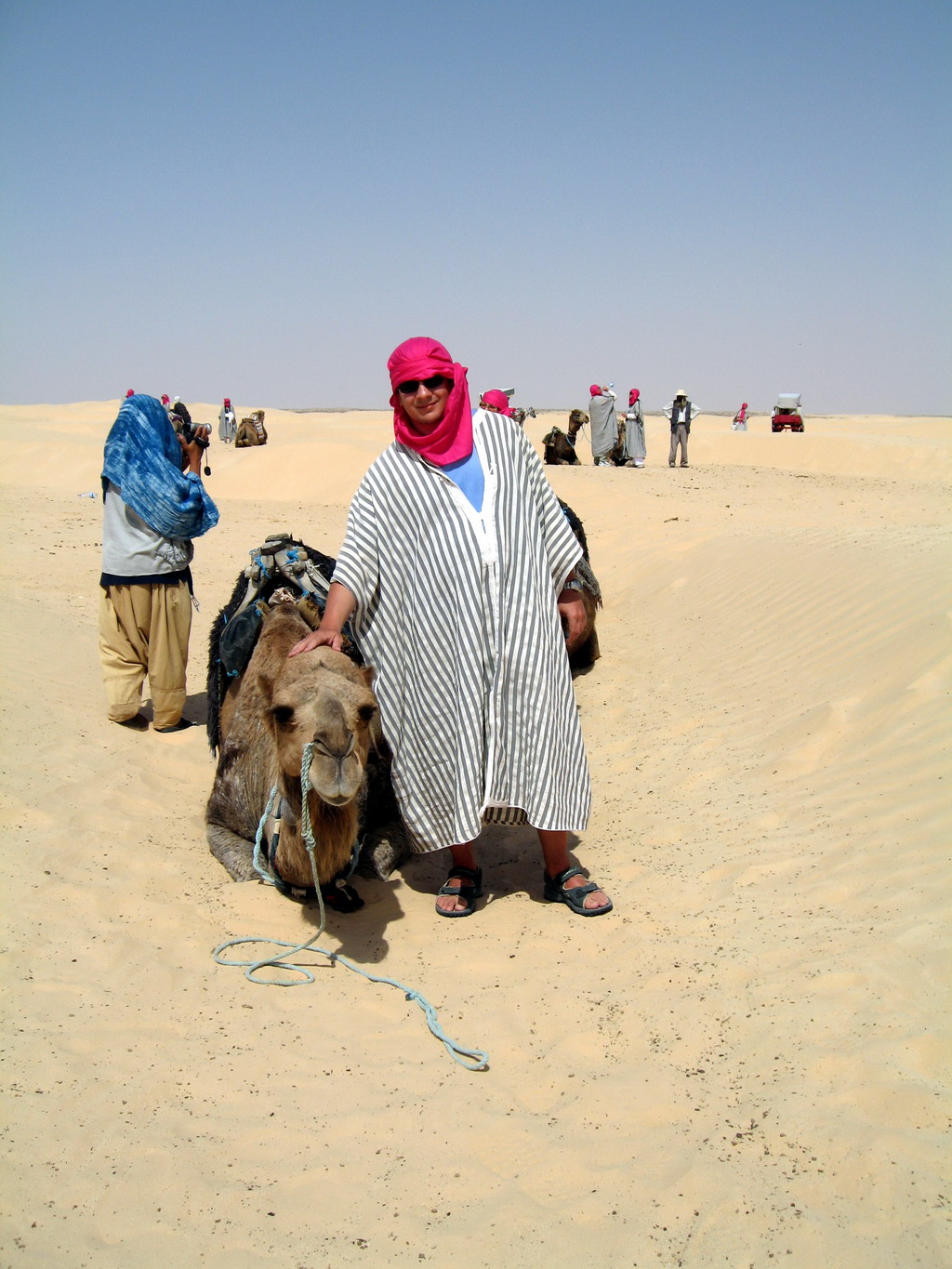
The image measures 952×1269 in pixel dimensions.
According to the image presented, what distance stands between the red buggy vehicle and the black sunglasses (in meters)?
34.2

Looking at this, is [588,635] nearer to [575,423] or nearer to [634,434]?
[634,434]

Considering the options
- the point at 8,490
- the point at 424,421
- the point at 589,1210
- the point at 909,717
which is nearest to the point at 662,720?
the point at 909,717

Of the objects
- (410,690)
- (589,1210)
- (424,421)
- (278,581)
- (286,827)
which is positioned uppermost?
(424,421)

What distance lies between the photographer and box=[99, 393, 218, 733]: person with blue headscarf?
20.5 feet

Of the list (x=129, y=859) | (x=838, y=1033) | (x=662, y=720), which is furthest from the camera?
(x=662, y=720)

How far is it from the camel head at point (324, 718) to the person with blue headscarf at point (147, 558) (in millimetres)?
2975

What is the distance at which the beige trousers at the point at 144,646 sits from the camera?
21.1ft

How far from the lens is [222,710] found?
525 centimetres

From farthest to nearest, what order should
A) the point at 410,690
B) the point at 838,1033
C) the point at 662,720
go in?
the point at 662,720 < the point at 410,690 < the point at 838,1033

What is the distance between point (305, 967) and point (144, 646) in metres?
3.41

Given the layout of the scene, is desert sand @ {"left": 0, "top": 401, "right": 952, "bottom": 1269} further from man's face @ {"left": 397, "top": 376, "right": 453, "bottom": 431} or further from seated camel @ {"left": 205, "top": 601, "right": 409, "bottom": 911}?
man's face @ {"left": 397, "top": 376, "right": 453, "bottom": 431}

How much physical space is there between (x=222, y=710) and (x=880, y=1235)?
384 centimetres

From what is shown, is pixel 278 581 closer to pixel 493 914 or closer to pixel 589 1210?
pixel 493 914

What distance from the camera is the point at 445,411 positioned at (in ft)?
12.8
